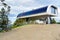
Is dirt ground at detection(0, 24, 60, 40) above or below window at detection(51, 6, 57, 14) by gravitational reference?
below

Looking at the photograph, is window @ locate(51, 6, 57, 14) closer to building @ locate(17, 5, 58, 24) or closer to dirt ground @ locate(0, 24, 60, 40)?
building @ locate(17, 5, 58, 24)

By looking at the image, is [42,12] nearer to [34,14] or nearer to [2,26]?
[34,14]

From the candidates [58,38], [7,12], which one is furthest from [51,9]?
[58,38]

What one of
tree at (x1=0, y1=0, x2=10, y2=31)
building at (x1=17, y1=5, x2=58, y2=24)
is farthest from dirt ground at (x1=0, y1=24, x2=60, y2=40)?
building at (x1=17, y1=5, x2=58, y2=24)

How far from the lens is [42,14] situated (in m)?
28.1

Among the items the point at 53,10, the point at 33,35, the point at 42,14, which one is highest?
the point at 53,10

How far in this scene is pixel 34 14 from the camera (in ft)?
101

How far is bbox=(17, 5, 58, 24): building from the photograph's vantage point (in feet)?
91.6

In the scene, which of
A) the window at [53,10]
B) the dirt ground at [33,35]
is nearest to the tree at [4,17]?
the dirt ground at [33,35]

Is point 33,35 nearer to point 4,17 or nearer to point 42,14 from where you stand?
point 4,17

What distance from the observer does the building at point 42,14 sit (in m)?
27.9

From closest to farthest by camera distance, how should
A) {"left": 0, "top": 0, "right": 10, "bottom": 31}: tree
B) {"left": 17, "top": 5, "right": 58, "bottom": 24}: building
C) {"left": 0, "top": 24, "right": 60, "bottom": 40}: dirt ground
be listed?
{"left": 0, "top": 24, "right": 60, "bottom": 40}: dirt ground → {"left": 0, "top": 0, "right": 10, "bottom": 31}: tree → {"left": 17, "top": 5, "right": 58, "bottom": 24}: building

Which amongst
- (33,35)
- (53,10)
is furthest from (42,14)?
(33,35)

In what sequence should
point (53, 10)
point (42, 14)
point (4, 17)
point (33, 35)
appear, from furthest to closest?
1. point (53, 10)
2. point (42, 14)
3. point (4, 17)
4. point (33, 35)
